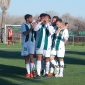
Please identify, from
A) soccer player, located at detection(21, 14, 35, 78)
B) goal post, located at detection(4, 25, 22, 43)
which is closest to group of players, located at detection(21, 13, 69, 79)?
soccer player, located at detection(21, 14, 35, 78)

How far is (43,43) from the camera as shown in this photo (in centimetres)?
1307

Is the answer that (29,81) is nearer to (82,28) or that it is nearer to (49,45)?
(49,45)

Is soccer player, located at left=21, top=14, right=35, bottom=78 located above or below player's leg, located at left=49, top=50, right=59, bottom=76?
above

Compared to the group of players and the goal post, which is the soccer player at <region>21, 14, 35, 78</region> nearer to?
the group of players

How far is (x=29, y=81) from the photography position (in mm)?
12258

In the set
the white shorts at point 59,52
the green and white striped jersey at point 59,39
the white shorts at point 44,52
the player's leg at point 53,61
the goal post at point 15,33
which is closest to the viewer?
the white shorts at point 44,52

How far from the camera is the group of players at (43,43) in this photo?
13016mm

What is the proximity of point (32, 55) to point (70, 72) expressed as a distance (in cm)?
198

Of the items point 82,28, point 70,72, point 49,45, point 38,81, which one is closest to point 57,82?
point 38,81

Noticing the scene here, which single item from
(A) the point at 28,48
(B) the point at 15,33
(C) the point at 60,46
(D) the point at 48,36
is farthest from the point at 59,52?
(B) the point at 15,33

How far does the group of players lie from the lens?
13.0 meters

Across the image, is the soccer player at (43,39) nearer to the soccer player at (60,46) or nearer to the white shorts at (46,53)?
the white shorts at (46,53)

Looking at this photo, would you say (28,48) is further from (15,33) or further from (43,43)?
(15,33)

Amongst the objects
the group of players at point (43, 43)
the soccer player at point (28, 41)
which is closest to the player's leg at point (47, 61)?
the group of players at point (43, 43)
